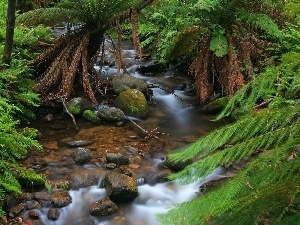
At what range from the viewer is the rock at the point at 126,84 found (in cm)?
714

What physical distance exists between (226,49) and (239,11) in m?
1.13

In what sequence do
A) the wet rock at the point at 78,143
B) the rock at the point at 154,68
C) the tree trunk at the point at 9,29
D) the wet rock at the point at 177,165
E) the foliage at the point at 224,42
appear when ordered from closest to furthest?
the wet rock at the point at 177,165
the tree trunk at the point at 9,29
the wet rock at the point at 78,143
the foliage at the point at 224,42
the rock at the point at 154,68

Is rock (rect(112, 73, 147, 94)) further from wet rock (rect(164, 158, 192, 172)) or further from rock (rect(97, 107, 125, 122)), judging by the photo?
wet rock (rect(164, 158, 192, 172))

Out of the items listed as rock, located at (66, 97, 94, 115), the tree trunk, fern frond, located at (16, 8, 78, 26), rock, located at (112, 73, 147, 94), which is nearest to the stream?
Result: rock, located at (66, 97, 94, 115)

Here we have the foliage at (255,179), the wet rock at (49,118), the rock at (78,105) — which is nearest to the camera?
the foliage at (255,179)

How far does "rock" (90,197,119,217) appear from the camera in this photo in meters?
3.97

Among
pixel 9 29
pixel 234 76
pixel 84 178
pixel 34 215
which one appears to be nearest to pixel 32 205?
pixel 34 215

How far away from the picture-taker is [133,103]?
657cm

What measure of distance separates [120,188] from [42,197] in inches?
35.0

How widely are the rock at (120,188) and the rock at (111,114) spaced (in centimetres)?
190

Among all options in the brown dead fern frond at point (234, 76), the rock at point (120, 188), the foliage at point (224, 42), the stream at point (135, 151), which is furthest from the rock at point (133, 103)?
the rock at point (120, 188)

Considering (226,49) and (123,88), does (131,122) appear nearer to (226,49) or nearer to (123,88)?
(123,88)

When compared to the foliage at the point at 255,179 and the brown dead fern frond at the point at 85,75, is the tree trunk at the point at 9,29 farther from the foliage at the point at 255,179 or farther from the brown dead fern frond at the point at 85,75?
the foliage at the point at 255,179

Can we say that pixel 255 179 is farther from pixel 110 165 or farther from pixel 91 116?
pixel 91 116
